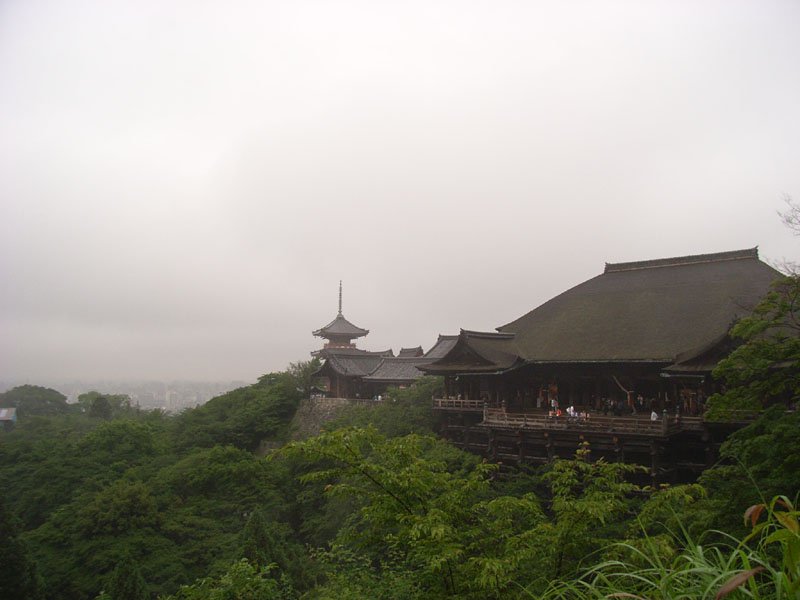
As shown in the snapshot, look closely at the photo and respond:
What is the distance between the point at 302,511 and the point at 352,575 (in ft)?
46.8

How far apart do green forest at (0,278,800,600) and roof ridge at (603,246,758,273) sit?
5.98 meters

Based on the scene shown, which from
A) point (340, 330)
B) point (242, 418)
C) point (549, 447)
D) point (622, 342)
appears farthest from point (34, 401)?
point (622, 342)

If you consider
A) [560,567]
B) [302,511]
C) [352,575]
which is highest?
[560,567]

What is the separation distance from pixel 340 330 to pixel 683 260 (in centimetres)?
3268

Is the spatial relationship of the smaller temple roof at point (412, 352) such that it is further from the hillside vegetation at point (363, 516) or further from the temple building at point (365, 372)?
the hillside vegetation at point (363, 516)

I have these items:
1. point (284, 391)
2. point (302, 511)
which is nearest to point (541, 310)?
point (302, 511)

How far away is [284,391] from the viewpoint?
115 feet

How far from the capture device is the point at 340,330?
167 feet

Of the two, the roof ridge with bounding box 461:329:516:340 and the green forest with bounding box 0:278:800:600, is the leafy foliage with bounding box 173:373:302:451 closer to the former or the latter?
the green forest with bounding box 0:278:800:600

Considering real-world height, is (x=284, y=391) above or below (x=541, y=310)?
below

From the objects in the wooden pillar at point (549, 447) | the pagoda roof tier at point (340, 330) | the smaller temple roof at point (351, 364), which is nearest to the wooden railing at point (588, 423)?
the wooden pillar at point (549, 447)

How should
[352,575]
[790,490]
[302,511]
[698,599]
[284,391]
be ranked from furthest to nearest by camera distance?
[284,391] < [302,511] < [352,575] < [790,490] < [698,599]

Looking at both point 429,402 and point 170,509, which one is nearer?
point 170,509

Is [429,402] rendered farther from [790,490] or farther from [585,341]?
[790,490]
